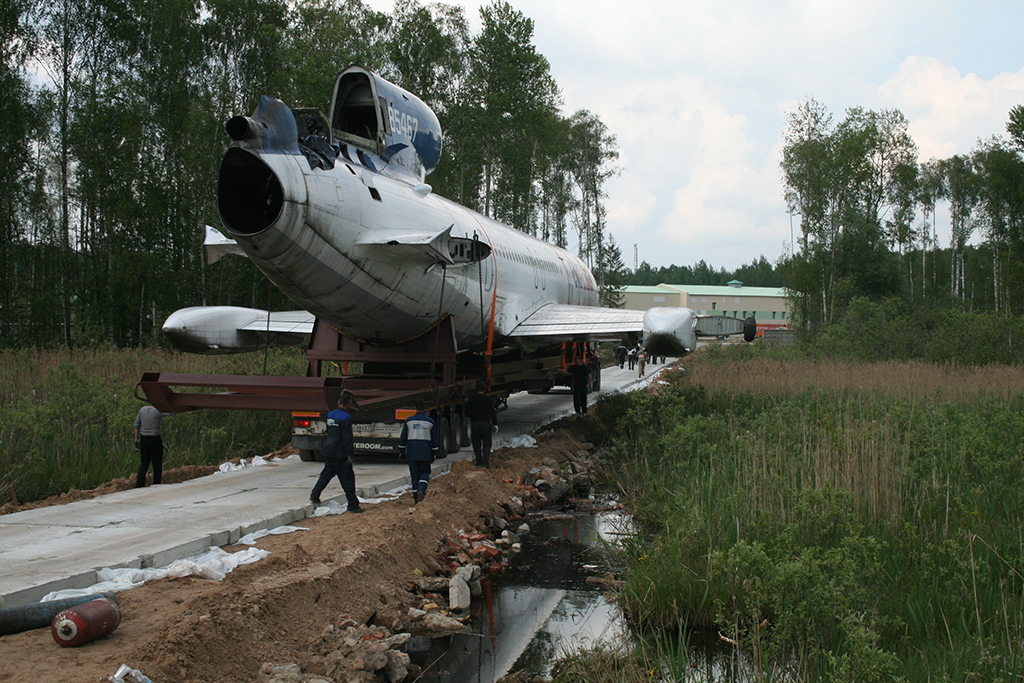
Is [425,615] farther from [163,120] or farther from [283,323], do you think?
[163,120]

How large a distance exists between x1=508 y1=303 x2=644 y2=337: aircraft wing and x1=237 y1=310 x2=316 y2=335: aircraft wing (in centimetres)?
402

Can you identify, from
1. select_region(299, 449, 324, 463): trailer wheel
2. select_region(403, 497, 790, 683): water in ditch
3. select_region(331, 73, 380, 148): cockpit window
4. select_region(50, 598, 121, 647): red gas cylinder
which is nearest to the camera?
select_region(50, 598, 121, 647): red gas cylinder

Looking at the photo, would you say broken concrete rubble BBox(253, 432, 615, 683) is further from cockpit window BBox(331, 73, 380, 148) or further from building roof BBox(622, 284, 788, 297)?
building roof BBox(622, 284, 788, 297)

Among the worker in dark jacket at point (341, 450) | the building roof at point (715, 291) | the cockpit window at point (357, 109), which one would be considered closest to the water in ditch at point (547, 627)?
the worker in dark jacket at point (341, 450)

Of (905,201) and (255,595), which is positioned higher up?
(905,201)

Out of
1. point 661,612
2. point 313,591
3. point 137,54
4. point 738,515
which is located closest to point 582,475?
point 738,515

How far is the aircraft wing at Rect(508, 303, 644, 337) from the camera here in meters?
14.9

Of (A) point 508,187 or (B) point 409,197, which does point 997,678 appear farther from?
(A) point 508,187

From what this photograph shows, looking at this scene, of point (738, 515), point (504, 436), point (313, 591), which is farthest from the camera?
point (504, 436)

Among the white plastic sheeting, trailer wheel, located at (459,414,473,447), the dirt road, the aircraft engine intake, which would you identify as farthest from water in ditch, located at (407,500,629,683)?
the aircraft engine intake

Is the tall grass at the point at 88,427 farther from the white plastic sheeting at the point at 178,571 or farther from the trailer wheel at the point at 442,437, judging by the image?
the white plastic sheeting at the point at 178,571

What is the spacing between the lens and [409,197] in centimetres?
1170

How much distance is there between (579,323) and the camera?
619 inches

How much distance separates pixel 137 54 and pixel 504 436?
27173mm
